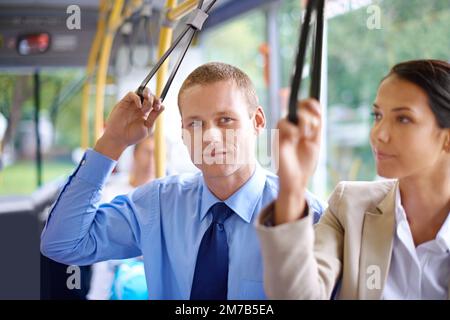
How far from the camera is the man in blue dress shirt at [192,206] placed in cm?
125

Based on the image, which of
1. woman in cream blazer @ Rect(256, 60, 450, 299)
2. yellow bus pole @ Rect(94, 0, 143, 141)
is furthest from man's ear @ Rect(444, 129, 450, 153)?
yellow bus pole @ Rect(94, 0, 143, 141)

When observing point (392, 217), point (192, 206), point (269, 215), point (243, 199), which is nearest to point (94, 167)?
point (192, 206)

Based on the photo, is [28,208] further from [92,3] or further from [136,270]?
[92,3]

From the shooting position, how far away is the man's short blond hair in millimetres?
1307

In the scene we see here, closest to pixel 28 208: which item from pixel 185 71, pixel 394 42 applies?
pixel 185 71

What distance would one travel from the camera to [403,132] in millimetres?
1050

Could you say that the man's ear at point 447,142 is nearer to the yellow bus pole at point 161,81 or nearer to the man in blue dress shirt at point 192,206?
the man in blue dress shirt at point 192,206

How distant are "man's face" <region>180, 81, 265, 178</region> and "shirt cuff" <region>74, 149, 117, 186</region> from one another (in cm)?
20

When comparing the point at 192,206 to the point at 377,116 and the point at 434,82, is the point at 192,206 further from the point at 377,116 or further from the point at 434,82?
the point at 434,82

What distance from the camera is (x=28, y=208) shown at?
2773 mm

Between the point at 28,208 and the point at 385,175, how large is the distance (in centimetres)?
212

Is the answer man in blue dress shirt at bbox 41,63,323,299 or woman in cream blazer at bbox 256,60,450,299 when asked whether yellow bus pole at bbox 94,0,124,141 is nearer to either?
man in blue dress shirt at bbox 41,63,323,299

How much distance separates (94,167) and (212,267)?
356 millimetres
